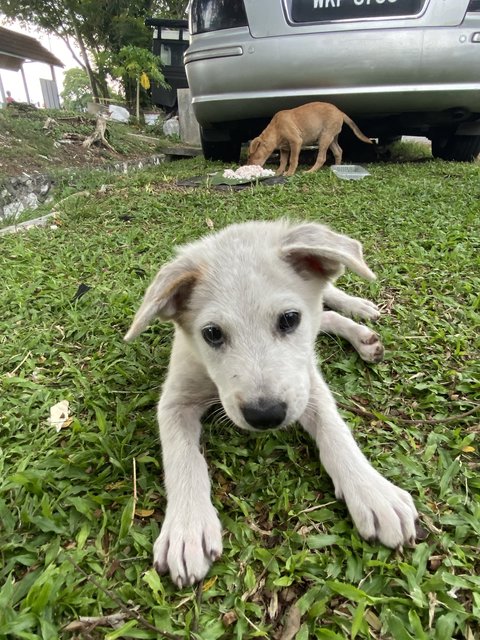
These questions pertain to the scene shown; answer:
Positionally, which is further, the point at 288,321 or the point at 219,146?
the point at 219,146

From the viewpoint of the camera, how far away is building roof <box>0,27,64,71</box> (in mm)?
23891

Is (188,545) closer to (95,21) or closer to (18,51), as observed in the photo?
(95,21)

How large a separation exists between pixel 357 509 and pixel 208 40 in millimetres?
7663

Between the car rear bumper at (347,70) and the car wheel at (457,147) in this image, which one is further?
the car wheel at (457,147)

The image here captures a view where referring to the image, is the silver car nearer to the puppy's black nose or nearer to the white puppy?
the white puppy

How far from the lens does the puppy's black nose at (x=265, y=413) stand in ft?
5.43

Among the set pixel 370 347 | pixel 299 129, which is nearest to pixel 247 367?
pixel 370 347

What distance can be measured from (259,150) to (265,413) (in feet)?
25.9

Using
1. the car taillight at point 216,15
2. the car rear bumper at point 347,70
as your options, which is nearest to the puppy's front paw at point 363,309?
the car rear bumper at point 347,70

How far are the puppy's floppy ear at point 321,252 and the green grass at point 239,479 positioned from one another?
0.66 meters

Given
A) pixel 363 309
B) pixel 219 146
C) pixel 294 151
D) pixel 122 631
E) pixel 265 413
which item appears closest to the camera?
pixel 122 631

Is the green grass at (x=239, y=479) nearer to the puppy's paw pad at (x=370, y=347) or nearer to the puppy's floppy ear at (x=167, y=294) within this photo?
the puppy's paw pad at (x=370, y=347)

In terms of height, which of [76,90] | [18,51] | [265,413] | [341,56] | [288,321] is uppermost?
[18,51]

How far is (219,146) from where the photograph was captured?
9750mm
